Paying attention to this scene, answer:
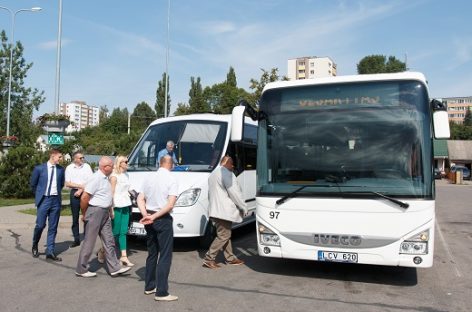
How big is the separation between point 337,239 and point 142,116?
103 m

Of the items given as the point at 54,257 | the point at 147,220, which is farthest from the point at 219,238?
the point at 54,257

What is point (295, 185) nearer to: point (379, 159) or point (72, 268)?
point (379, 159)

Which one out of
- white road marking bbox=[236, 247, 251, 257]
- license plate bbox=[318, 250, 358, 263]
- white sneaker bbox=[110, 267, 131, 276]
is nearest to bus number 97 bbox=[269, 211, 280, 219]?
license plate bbox=[318, 250, 358, 263]

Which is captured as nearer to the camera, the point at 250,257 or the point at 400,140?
the point at 400,140

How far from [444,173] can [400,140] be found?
65072 mm

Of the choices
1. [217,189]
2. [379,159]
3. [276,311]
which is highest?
[379,159]

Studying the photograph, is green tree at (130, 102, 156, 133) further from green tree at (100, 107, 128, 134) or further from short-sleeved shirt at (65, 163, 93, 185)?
short-sleeved shirt at (65, 163, 93, 185)

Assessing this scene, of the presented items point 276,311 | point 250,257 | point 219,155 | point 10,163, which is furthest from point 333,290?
point 10,163

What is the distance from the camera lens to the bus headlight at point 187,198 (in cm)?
829

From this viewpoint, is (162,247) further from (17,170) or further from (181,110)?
(181,110)

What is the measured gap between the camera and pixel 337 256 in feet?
21.4

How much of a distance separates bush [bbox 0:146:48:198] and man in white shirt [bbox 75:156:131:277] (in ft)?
38.9

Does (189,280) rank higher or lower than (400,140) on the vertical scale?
lower

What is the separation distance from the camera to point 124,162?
311 inches
